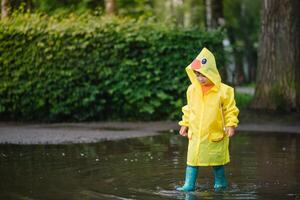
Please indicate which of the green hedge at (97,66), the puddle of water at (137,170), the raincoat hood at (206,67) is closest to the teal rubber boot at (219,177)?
the puddle of water at (137,170)

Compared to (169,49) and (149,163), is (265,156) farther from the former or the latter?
(169,49)

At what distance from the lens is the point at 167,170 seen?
10.2 metres

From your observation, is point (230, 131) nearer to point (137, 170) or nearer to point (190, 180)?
point (190, 180)

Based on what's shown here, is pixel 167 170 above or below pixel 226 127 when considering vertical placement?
below

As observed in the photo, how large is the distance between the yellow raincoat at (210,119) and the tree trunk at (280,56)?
28.8ft

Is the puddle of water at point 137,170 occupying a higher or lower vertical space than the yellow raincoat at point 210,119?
lower

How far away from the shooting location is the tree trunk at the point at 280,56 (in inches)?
671

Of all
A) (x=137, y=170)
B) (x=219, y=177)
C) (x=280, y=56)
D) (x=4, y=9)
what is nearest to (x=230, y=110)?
(x=219, y=177)

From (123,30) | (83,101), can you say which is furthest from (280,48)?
(83,101)

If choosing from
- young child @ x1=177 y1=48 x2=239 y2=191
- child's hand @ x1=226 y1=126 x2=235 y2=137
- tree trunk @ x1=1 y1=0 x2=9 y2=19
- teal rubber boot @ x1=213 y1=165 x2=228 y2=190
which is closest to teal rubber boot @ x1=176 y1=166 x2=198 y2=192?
young child @ x1=177 y1=48 x2=239 y2=191

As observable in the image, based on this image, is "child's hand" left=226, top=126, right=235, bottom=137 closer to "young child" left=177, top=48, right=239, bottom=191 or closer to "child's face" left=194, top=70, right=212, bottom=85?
"young child" left=177, top=48, right=239, bottom=191

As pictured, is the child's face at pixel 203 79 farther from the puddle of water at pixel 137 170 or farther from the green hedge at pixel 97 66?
the green hedge at pixel 97 66

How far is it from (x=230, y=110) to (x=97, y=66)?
9212mm

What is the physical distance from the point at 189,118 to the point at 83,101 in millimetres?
8857
